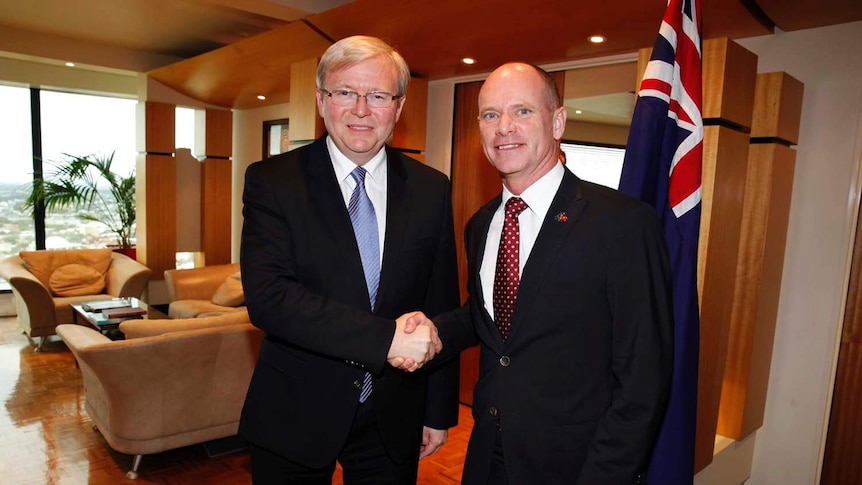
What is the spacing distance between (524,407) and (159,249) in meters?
7.06

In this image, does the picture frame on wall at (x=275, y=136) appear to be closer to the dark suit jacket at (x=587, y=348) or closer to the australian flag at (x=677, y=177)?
the australian flag at (x=677, y=177)

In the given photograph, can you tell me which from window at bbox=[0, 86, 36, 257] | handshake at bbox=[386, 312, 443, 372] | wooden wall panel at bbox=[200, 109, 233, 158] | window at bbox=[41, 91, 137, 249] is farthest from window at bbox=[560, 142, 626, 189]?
window at bbox=[0, 86, 36, 257]

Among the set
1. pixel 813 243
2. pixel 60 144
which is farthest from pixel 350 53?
pixel 60 144

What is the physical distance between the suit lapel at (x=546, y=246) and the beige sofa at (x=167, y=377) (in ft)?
7.53

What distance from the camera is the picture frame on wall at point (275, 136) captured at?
712 cm

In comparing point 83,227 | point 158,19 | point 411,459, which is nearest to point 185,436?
point 411,459

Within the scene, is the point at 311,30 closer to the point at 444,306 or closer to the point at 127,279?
the point at 444,306

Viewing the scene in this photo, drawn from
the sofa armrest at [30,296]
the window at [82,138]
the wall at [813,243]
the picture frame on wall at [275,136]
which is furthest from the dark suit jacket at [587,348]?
the window at [82,138]

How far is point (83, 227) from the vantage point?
7934 mm

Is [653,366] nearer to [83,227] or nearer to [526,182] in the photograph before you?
[526,182]

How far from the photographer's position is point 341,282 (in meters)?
1.45

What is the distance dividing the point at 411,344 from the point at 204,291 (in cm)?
552

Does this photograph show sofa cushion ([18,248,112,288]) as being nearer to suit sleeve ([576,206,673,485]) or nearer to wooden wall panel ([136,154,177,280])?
wooden wall panel ([136,154,177,280])

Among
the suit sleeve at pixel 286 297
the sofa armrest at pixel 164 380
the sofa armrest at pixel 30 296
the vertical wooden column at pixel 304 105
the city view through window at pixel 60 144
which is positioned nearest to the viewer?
the suit sleeve at pixel 286 297
